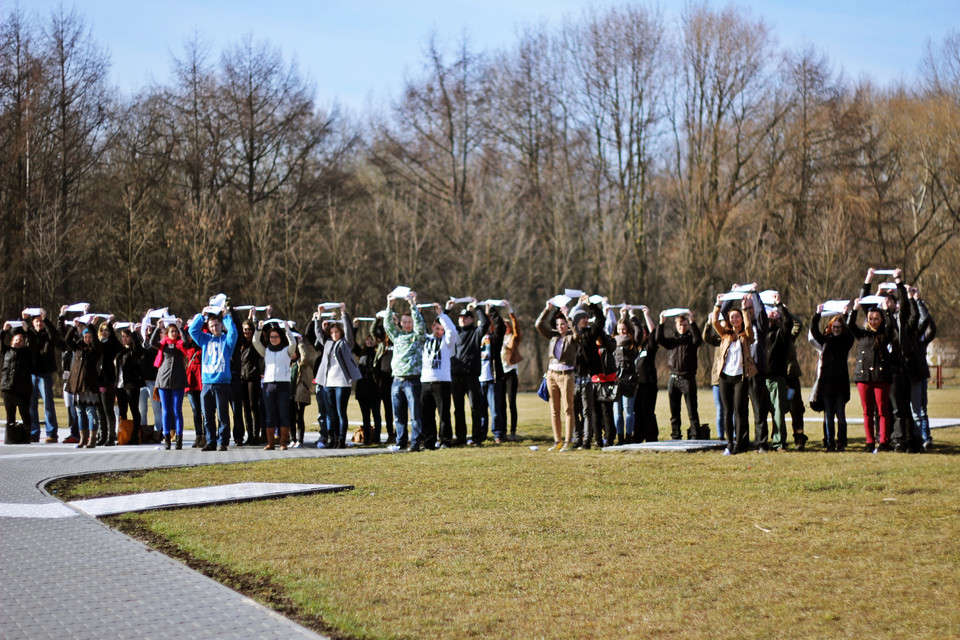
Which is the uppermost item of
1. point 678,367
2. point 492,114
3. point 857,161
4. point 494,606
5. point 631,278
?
point 492,114

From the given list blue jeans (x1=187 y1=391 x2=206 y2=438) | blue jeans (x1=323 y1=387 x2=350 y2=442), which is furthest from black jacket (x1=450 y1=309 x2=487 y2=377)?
blue jeans (x1=187 y1=391 x2=206 y2=438)

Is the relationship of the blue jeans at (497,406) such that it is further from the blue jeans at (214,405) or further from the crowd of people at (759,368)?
the blue jeans at (214,405)

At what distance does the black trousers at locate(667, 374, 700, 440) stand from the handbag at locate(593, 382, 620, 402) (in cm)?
153

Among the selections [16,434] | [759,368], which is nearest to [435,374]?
[759,368]

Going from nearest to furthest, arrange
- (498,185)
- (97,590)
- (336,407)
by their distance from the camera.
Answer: (97,590), (336,407), (498,185)

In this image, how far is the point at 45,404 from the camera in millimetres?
18266

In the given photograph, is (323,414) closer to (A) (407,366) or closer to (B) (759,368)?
(A) (407,366)

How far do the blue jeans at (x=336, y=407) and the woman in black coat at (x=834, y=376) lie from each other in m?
6.92

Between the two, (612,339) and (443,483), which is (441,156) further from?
(443,483)

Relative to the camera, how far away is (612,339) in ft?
48.6

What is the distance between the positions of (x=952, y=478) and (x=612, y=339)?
512cm

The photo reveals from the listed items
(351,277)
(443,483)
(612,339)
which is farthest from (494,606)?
(351,277)

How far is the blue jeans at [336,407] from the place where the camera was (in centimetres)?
1653

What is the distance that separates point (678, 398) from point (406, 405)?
4136 mm
